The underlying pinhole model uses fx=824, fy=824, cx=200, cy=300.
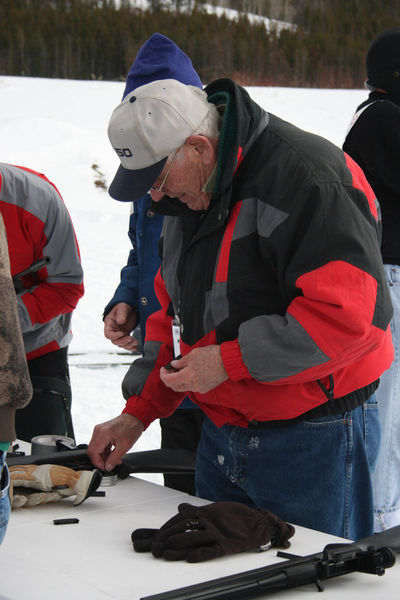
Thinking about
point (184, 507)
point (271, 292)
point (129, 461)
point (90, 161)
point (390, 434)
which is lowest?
point (90, 161)

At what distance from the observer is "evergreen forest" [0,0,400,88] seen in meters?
20.1

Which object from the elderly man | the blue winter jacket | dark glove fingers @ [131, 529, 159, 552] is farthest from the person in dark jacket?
dark glove fingers @ [131, 529, 159, 552]

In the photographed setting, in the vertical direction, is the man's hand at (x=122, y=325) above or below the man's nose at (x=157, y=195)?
below

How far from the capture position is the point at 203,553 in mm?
1329

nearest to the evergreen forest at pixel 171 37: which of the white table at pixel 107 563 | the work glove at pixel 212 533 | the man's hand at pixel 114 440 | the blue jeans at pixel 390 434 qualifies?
the blue jeans at pixel 390 434

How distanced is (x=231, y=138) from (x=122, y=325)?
1.07 meters

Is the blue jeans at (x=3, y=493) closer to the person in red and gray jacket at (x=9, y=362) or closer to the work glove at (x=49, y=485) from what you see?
the person in red and gray jacket at (x=9, y=362)

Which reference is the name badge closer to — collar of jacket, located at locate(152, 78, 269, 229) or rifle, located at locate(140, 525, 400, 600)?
collar of jacket, located at locate(152, 78, 269, 229)

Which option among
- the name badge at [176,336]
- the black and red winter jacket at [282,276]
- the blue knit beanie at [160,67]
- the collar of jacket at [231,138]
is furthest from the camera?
the blue knit beanie at [160,67]

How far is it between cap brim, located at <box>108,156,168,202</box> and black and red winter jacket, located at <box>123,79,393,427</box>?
118 millimetres

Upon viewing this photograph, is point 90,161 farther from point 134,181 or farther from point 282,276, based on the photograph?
point 282,276

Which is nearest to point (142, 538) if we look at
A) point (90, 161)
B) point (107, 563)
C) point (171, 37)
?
point (107, 563)

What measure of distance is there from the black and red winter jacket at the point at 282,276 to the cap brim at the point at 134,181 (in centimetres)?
12

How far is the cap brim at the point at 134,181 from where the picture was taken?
61.6 inches
